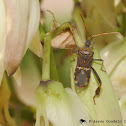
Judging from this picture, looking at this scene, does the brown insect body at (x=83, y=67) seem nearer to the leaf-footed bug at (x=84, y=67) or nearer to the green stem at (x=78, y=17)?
the leaf-footed bug at (x=84, y=67)

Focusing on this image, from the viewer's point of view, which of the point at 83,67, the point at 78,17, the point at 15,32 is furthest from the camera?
the point at 78,17

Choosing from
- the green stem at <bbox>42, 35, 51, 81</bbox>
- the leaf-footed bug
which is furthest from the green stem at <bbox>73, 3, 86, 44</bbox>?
the green stem at <bbox>42, 35, 51, 81</bbox>

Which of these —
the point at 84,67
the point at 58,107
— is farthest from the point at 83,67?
the point at 58,107

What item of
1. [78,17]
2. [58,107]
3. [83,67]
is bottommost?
[58,107]

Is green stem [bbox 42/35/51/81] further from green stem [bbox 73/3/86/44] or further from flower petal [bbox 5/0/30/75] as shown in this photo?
green stem [bbox 73/3/86/44]

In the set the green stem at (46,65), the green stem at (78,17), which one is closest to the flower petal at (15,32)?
the green stem at (46,65)

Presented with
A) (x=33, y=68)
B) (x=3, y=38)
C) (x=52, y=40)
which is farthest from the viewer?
(x=33, y=68)

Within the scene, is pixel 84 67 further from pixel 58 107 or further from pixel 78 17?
pixel 78 17

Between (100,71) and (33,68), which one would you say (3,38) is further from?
(33,68)

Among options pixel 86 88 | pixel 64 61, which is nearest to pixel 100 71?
pixel 86 88

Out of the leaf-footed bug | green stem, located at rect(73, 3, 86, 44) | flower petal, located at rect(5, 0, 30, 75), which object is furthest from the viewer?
green stem, located at rect(73, 3, 86, 44)

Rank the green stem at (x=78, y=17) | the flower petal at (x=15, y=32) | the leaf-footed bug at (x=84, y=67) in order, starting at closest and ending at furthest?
the flower petal at (x=15, y=32) < the leaf-footed bug at (x=84, y=67) < the green stem at (x=78, y=17)
